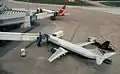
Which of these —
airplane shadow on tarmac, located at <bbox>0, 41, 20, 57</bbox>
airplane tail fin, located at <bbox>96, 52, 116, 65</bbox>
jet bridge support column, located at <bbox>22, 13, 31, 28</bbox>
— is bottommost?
airplane shadow on tarmac, located at <bbox>0, 41, 20, 57</bbox>

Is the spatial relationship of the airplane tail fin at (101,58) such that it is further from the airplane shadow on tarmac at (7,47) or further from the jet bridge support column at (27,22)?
the jet bridge support column at (27,22)

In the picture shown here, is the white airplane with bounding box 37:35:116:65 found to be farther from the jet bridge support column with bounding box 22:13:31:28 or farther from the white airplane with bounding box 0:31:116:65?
the jet bridge support column with bounding box 22:13:31:28

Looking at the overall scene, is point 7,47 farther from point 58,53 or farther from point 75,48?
point 75,48

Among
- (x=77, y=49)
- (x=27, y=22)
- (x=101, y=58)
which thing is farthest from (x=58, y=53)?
(x=27, y=22)

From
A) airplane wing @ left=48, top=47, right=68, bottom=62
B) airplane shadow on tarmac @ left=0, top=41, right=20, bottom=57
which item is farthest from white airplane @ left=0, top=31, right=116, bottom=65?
airplane shadow on tarmac @ left=0, top=41, right=20, bottom=57

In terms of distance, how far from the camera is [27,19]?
34969 mm

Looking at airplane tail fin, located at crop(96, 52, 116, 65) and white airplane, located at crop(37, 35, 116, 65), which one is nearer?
airplane tail fin, located at crop(96, 52, 116, 65)

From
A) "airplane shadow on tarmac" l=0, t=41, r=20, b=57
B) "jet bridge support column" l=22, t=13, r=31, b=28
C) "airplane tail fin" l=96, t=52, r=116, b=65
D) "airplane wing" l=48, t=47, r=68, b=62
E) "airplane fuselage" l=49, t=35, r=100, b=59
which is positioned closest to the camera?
"airplane tail fin" l=96, t=52, r=116, b=65

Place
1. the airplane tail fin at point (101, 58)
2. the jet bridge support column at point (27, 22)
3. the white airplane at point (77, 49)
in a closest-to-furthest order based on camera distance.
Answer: the airplane tail fin at point (101, 58)
the white airplane at point (77, 49)
the jet bridge support column at point (27, 22)

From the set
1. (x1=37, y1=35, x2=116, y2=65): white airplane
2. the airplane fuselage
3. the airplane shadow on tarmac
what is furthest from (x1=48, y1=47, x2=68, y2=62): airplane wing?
the airplane shadow on tarmac

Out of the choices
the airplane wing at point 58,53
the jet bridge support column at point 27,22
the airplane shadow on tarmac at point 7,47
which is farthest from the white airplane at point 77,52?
the jet bridge support column at point 27,22

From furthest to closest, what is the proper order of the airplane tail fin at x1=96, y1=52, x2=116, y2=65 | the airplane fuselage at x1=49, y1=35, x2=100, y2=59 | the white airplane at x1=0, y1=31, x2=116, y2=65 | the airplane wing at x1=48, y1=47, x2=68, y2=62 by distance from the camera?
the airplane wing at x1=48, y1=47, x2=68, y2=62
the airplane fuselage at x1=49, y1=35, x2=100, y2=59
the white airplane at x1=0, y1=31, x2=116, y2=65
the airplane tail fin at x1=96, y1=52, x2=116, y2=65

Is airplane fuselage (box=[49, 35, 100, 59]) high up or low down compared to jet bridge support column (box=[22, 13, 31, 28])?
down

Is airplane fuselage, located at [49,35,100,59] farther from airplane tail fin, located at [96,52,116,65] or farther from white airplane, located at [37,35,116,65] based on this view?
airplane tail fin, located at [96,52,116,65]
